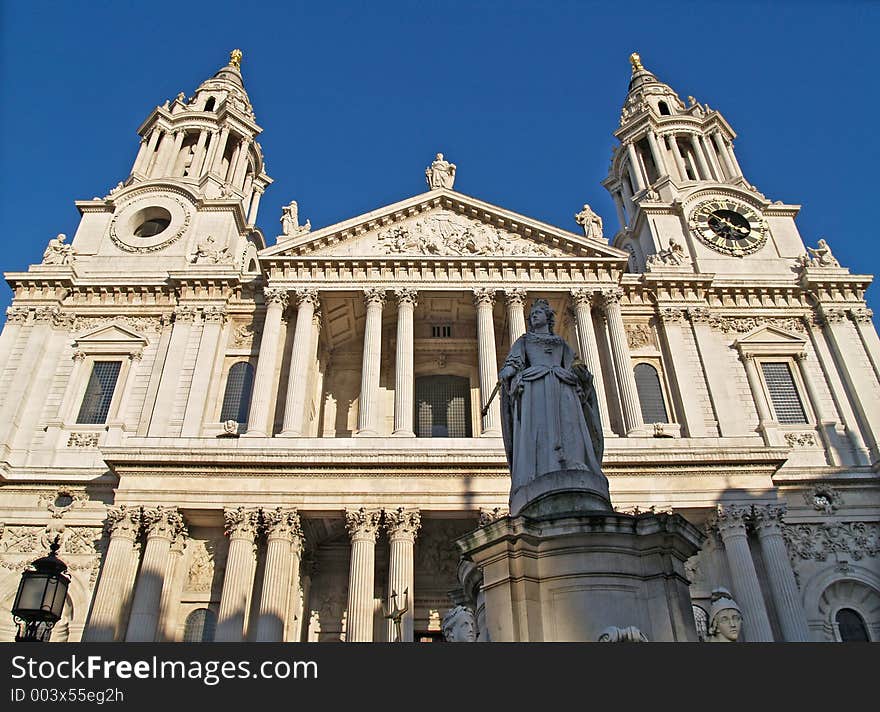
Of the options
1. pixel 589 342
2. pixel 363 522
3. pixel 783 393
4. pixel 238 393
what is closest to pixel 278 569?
pixel 363 522

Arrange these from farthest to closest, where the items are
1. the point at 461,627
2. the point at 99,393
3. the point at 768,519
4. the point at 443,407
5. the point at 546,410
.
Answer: the point at 443,407, the point at 99,393, the point at 768,519, the point at 546,410, the point at 461,627

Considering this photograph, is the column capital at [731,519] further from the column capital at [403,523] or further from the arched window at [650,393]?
the column capital at [403,523]

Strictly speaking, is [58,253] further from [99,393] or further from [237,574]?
A: [237,574]

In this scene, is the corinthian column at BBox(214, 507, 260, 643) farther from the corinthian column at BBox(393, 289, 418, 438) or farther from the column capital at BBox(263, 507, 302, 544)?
the corinthian column at BBox(393, 289, 418, 438)

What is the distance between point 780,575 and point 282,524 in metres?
15.9

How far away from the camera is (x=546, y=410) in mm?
9953

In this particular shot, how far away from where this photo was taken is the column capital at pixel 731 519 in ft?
75.7

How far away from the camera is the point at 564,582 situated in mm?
8406

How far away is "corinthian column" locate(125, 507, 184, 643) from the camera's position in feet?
69.8

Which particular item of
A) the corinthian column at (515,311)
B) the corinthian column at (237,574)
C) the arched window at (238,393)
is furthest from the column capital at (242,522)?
the corinthian column at (515,311)

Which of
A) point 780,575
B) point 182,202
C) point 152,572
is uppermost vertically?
point 182,202

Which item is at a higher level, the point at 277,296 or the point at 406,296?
the point at 277,296
